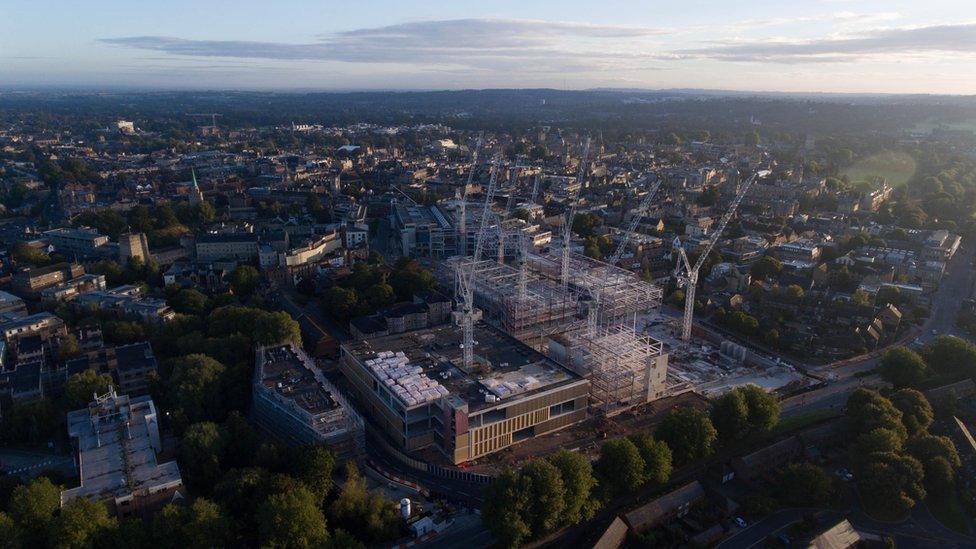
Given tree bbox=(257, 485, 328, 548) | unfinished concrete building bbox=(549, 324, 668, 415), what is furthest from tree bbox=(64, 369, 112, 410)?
unfinished concrete building bbox=(549, 324, 668, 415)

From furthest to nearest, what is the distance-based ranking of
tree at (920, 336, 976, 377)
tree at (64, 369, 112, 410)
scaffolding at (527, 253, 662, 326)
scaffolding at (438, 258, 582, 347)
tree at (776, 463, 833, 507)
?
scaffolding at (527, 253, 662, 326) → scaffolding at (438, 258, 582, 347) → tree at (920, 336, 976, 377) → tree at (64, 369, 112, 410) → tree at (776, 463, 833, 507)

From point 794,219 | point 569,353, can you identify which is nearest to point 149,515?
point 569,353

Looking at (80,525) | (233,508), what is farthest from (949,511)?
(80,525)

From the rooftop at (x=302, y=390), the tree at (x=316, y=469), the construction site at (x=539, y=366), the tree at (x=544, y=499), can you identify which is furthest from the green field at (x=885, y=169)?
the tree at (x=316, y=469)

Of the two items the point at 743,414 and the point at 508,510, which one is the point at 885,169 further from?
the point at 508,510

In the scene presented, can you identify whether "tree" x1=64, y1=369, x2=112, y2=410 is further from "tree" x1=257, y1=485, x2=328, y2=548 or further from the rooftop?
"tree" x1=257, y1=485, x2=328, y2=548

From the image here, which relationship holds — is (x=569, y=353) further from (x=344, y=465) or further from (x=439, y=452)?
(x=344, y=465)

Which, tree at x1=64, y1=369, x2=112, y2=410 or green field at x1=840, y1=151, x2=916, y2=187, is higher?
green field at x1=840, y1=151, x2=916, y2=187
